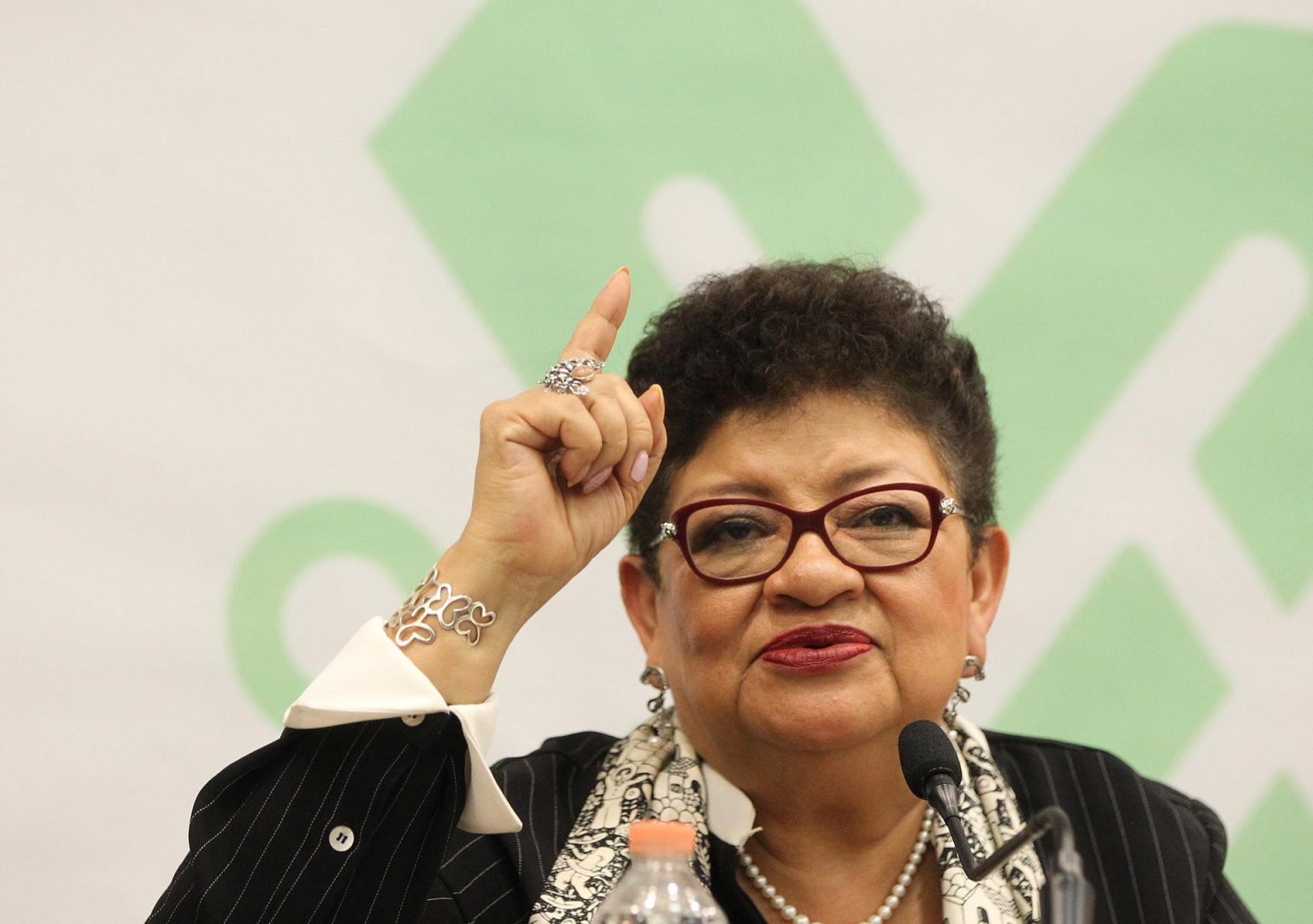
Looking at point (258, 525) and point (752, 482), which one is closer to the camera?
point (752, 482)

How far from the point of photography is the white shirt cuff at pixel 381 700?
4.96ft

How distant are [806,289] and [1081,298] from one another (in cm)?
83

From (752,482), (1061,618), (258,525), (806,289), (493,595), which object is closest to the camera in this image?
(493,595)

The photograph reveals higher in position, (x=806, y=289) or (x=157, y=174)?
(x=806, y=289)

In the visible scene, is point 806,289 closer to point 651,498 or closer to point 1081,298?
point 651,498

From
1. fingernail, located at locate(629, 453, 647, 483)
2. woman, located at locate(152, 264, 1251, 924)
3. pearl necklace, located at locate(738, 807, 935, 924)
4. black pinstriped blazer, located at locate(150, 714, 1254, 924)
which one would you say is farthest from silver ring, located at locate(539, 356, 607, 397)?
pearl necklace, located at locate(738, 807, 935, 924)

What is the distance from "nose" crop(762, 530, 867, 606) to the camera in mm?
1739

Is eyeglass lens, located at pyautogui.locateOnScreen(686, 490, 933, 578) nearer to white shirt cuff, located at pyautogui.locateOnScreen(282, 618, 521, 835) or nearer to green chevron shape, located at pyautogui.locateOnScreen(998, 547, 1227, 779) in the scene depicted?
white shirt cuff, located at pyautogui.locateOnScreen(282, 618, 521, 835)

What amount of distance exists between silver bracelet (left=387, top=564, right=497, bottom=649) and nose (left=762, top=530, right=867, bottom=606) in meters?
0.35

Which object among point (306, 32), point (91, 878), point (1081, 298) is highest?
point (1081, 298)

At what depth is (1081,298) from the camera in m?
2.61

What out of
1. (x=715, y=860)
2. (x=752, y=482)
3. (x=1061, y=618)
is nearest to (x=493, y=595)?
(x=752, y=482)

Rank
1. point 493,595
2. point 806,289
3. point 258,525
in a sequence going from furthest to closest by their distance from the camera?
point 258,525 → point 806,289 → point 493,595

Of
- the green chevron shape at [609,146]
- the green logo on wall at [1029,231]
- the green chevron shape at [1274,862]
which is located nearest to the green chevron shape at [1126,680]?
the green logo on wall at [1029,231]
